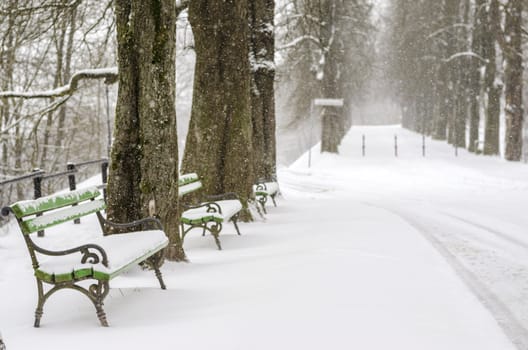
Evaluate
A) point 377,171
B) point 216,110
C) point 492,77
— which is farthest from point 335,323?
point 492,77

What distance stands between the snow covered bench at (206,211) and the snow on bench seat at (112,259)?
1.58m

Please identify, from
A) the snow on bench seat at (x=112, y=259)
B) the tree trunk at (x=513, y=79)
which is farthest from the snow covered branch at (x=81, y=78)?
the tree trunk at (x=513, y=79)

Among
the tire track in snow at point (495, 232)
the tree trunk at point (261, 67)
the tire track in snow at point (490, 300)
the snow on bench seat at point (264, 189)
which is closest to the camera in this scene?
the tire track in snow at point (490, 300)

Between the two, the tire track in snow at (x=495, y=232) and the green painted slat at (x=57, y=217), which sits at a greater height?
the green painted slat at (x=57, y=217)

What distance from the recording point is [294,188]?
57.9 feet

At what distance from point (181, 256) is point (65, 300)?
168 cm

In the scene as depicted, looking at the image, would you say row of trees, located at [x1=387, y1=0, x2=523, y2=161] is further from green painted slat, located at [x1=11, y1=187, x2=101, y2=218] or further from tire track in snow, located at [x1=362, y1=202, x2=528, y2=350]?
green painted slat, located at [x1=11, y1=187, x2=101, y2=218]

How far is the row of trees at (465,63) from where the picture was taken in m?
20.9

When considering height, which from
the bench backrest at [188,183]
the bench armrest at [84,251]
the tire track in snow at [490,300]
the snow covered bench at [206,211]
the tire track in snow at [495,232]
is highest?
the bench backrest at [188,183]

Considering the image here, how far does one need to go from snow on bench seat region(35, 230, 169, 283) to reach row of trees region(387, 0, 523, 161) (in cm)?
1836

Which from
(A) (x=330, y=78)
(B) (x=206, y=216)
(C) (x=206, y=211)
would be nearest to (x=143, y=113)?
(B) (x=206, y=216)

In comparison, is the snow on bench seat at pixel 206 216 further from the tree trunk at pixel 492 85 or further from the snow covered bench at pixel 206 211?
the tree trunk at pixel 492 85

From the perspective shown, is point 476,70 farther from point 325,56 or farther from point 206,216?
point 206,216

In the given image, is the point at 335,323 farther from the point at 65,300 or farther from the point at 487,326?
the point at 65,300
